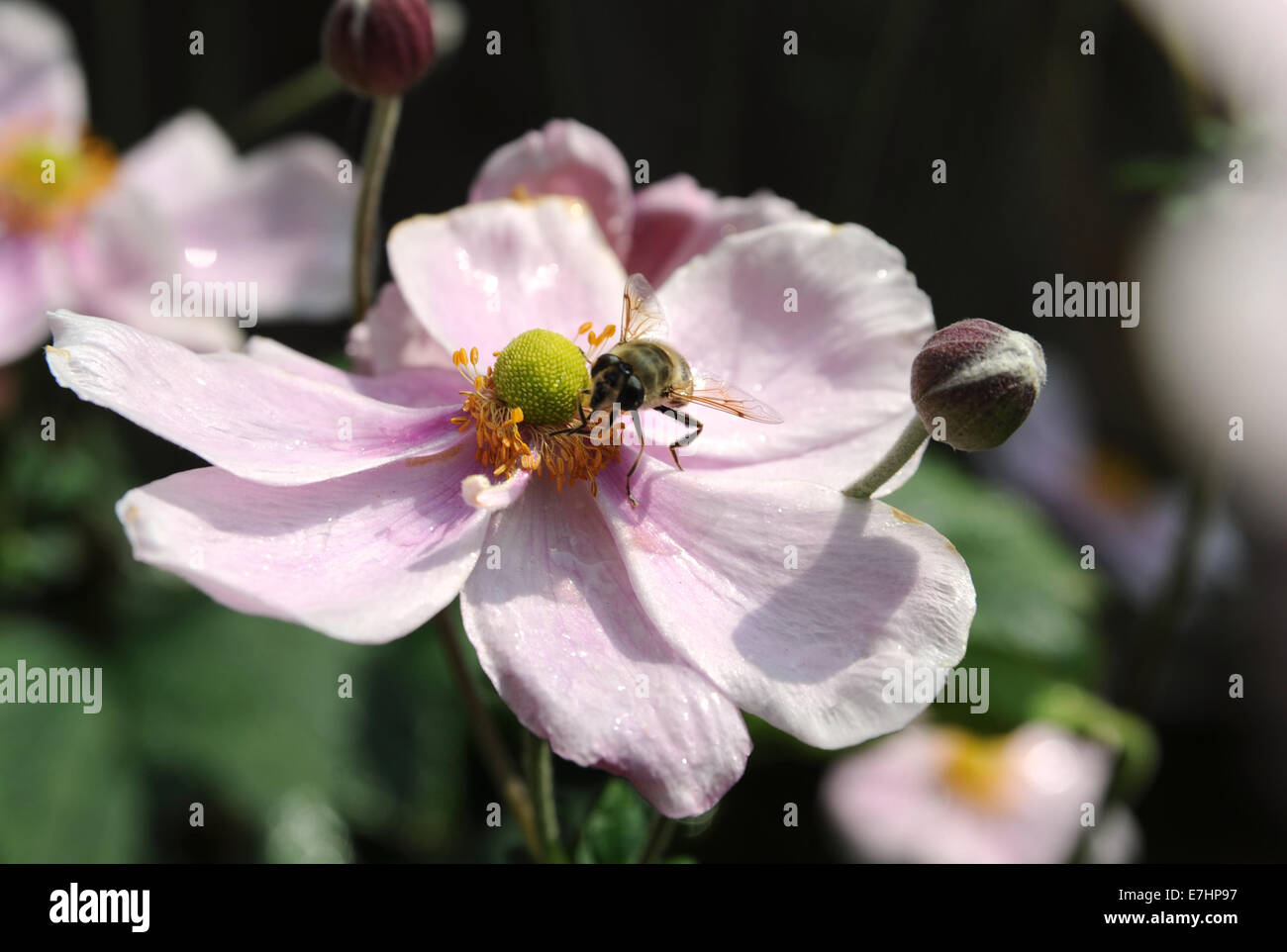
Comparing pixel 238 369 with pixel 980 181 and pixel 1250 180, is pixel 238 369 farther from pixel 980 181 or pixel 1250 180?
pixel 980 181

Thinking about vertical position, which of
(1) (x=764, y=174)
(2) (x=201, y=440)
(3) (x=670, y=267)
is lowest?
(2) (x=201, y=440)

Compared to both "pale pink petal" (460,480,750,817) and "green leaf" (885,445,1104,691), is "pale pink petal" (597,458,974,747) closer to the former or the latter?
"pale pink petal" (460,480,750,817)

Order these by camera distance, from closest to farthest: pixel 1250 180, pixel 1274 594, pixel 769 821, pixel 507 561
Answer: pixel 507 561 → pixel 1250 180 → pixel 769 821 → pixel 1274 594

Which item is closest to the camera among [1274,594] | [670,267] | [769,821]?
[670,267]

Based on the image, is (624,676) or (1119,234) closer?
(624,676)

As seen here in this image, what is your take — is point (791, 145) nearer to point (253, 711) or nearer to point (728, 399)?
point (253, 711)

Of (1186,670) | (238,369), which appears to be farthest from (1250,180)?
(1186,670)

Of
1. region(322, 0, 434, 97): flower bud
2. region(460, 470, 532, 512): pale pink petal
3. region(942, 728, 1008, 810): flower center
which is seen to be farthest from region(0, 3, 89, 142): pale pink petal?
region(942, 728, 1008, 810): flower center

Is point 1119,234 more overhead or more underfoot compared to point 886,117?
more underfoot
